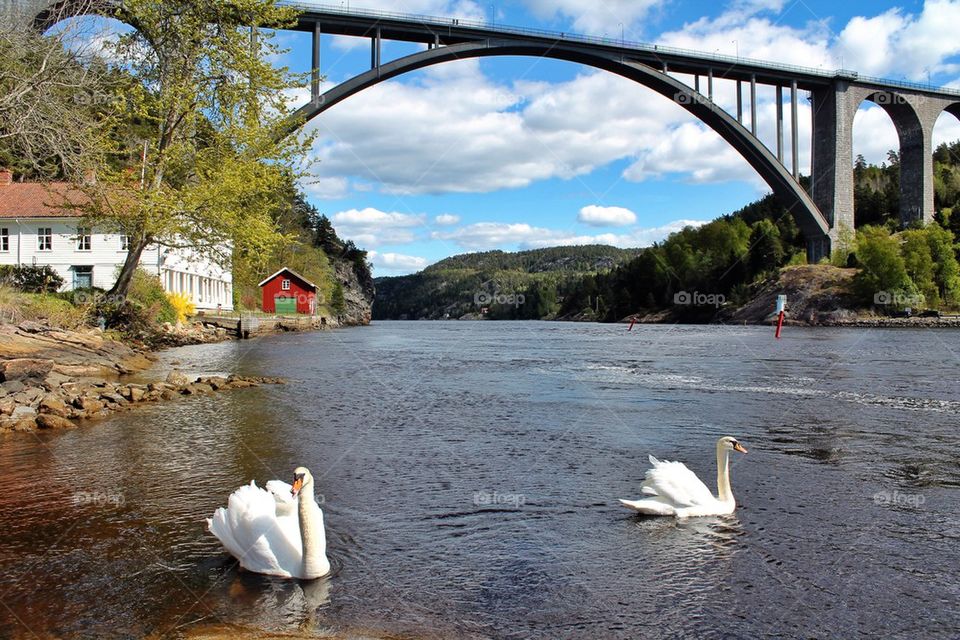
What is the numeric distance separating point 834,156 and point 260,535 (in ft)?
236

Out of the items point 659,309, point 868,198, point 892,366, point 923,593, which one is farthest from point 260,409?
point 868,198

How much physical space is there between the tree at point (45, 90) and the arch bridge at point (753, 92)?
5.22 ft

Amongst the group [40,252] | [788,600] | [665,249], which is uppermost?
[665,249]

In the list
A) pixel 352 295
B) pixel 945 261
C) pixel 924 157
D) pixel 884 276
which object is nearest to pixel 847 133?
pixel 924 157

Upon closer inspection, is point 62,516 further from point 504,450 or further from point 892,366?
point 892,366

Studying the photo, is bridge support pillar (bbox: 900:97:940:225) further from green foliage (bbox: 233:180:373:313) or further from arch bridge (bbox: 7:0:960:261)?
green foliage (bbox: 233:180:373:313)

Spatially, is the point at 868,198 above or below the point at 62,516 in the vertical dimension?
above

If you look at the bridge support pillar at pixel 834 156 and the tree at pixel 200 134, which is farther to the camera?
the bridge support pillar at pixel 834 156

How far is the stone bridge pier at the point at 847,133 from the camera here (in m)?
64.8

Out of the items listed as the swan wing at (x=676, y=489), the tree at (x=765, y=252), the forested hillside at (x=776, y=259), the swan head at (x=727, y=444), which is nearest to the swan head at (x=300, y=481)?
the swan wing at (x=676, y=489)

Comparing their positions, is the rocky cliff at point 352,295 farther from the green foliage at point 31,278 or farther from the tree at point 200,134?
the tree at point 200,134

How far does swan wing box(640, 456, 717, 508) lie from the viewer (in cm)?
732

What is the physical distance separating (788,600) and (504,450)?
5672 mm

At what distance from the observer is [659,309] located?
118562mm
